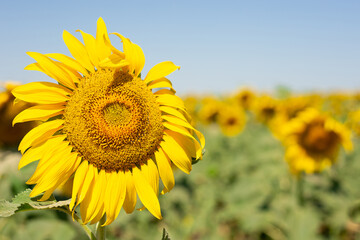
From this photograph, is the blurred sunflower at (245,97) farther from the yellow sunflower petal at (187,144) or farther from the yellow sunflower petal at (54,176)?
the yellow sunflower petal at (54,176)

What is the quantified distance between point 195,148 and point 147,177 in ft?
0.72

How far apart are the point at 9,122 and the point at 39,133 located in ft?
3.95

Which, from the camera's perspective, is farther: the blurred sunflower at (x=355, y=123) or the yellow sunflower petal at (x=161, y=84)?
the blurred sunflower at (x=355, y=123)

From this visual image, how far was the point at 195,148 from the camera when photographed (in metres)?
1.37

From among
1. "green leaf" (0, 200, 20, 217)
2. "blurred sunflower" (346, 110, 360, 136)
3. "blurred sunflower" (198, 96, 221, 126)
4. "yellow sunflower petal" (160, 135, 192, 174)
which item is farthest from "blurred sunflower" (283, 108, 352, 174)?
"blurred sunflower" (198, 96, 221, 126)

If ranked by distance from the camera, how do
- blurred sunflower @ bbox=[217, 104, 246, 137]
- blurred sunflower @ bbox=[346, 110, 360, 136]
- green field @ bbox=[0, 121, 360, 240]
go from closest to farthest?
1. green field @ bbox=[0, 121, 360, 240]
2. blurred sunflower @ bbox=[346, 110, 360, 136]
3. blurred sunflower @ bbox=[217, 104, 246, 137]

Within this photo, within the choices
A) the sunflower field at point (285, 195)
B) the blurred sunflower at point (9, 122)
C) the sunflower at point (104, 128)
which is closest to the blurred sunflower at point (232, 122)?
the sunflower field at point (285, 195)

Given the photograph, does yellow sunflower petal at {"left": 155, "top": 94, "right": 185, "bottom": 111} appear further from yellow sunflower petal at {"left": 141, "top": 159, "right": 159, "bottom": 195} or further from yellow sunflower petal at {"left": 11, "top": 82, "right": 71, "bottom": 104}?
yellow sunflower petal at {"left": 11, "top": 82, "right": 71, "bottom": 104}

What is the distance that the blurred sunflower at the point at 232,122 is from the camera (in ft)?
31.4

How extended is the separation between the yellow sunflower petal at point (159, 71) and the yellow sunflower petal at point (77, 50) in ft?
0.75

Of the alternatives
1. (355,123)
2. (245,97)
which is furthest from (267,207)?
(245,97)

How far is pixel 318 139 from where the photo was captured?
4781 mm

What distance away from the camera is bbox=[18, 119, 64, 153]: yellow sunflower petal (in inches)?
48.4

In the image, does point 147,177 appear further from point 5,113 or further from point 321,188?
point 321,188
